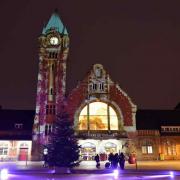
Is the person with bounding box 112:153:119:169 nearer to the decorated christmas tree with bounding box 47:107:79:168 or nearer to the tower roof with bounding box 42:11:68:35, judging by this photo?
the decorated christmas tree with bounding box 47:107:79:168

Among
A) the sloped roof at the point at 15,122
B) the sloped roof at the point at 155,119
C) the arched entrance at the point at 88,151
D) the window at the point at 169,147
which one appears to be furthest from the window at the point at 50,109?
the window at the point at 169,147

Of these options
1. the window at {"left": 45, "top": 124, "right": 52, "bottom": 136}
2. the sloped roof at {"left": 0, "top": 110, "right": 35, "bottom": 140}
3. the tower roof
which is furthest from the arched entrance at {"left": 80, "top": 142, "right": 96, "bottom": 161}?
the tower roof

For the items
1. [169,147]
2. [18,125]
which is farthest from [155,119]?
[18,125]

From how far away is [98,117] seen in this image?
2072 inches

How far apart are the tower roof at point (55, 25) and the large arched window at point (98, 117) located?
57.4 feet

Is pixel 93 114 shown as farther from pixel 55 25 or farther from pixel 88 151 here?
pixel 55 25

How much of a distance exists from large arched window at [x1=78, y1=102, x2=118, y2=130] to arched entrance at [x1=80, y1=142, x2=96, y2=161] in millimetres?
3100

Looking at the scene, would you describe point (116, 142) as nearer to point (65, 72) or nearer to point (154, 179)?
point (65, 72)

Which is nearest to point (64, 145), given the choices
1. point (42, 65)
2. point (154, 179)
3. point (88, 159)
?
point (154, 179)

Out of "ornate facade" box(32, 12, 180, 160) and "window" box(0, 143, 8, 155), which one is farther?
"window" box(0, 143, 8, 155)

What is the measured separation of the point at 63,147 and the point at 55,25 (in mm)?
33797

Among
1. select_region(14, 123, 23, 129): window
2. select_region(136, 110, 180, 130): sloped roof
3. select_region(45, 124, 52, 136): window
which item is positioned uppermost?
select_region(136, 110, 180, 130): sloped roof

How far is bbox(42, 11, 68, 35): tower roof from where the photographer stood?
58.7 meters

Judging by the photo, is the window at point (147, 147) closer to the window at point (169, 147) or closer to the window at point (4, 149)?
the window at point (169, 147)
